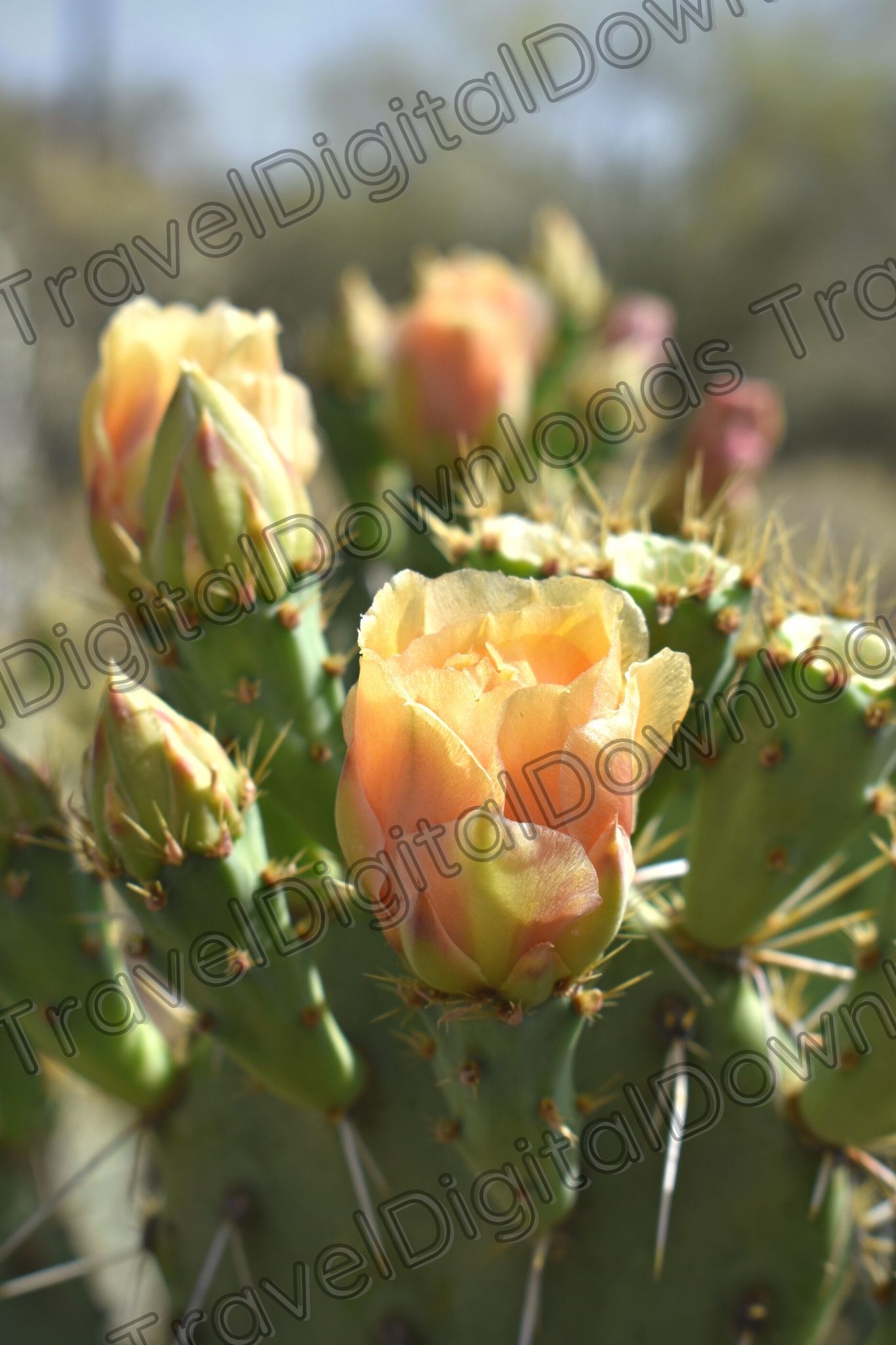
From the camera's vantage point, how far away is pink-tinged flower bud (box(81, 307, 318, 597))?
111cm

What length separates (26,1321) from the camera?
5.19 ft

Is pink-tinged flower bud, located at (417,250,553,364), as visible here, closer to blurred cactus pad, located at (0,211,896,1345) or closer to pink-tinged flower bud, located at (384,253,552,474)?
pink-tinged flower bud, located at (384,253,552,474)

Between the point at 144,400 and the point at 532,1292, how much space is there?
910 millimetres

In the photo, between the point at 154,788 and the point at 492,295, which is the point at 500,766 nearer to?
the point at 154,788

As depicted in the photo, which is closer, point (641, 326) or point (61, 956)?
point (61, 956)

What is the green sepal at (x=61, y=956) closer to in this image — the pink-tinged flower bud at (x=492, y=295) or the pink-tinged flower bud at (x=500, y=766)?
Result: the pink-tinged flower bud at (x=500, y=766)

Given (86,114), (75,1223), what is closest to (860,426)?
(86,114)

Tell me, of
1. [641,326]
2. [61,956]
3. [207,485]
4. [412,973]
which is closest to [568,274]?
[641,326]

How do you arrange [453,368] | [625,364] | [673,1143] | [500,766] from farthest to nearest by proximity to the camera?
[625,364], [453,368], [673,1143], [500,766]

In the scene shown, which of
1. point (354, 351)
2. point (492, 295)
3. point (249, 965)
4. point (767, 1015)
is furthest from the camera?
point (354, 351)

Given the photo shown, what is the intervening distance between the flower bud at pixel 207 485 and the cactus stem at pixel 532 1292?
659 mm

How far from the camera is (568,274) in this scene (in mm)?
2426

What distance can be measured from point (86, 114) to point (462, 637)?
14486 mm

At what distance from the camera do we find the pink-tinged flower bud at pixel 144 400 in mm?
1108
